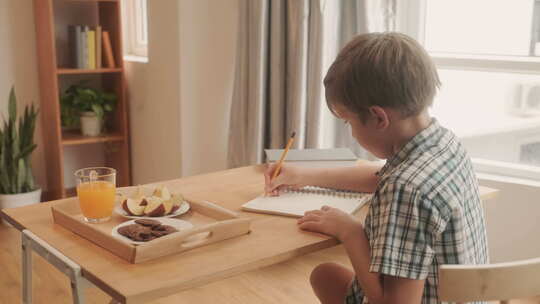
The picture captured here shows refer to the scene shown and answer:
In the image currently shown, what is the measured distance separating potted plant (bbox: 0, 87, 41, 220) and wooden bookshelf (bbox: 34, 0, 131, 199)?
0.83ft

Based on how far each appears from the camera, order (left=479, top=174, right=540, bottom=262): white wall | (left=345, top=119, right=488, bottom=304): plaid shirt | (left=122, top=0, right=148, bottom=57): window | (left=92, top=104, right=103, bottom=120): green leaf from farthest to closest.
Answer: (left=122, top=0, right=148, bottom=57): window, (left=92, top=104, right=103, bottom=120): green leaf, (left=479, top=174, right=540, bottom=262): white wall, (left=345, top=119, right=488, bottom=304): plaid shirt

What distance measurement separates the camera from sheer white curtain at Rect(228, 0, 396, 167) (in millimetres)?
2617

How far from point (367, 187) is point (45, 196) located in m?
2.89

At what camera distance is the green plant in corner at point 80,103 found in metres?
3.67

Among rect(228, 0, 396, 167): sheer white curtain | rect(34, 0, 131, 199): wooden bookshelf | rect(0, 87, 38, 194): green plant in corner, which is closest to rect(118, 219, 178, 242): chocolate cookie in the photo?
rect(228, 0, 396, 167): sheer white curtain

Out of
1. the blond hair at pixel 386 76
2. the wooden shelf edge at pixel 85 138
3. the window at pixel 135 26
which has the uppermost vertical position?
the window at pixel 135 26

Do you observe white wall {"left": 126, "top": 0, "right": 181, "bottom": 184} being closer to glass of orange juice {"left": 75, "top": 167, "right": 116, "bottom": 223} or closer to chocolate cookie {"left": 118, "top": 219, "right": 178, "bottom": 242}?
glass of orange juice {"left": 75, "top": 167, "right": 116, "bottom": 223}

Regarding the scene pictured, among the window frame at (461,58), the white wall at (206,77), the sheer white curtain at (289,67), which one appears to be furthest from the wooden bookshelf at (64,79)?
the window frame at (461,58)

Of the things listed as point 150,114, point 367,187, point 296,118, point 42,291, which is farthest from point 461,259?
point 150,114

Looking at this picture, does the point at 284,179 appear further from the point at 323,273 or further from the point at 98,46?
the point at 98,46

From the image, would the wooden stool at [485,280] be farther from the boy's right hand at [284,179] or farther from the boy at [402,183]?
the boy's right hand at [284,179]

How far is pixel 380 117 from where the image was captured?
3.75 ft

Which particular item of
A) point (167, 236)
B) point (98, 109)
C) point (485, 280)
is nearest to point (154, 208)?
point (167, 236)

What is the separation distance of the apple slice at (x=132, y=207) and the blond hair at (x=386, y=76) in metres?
0.52
